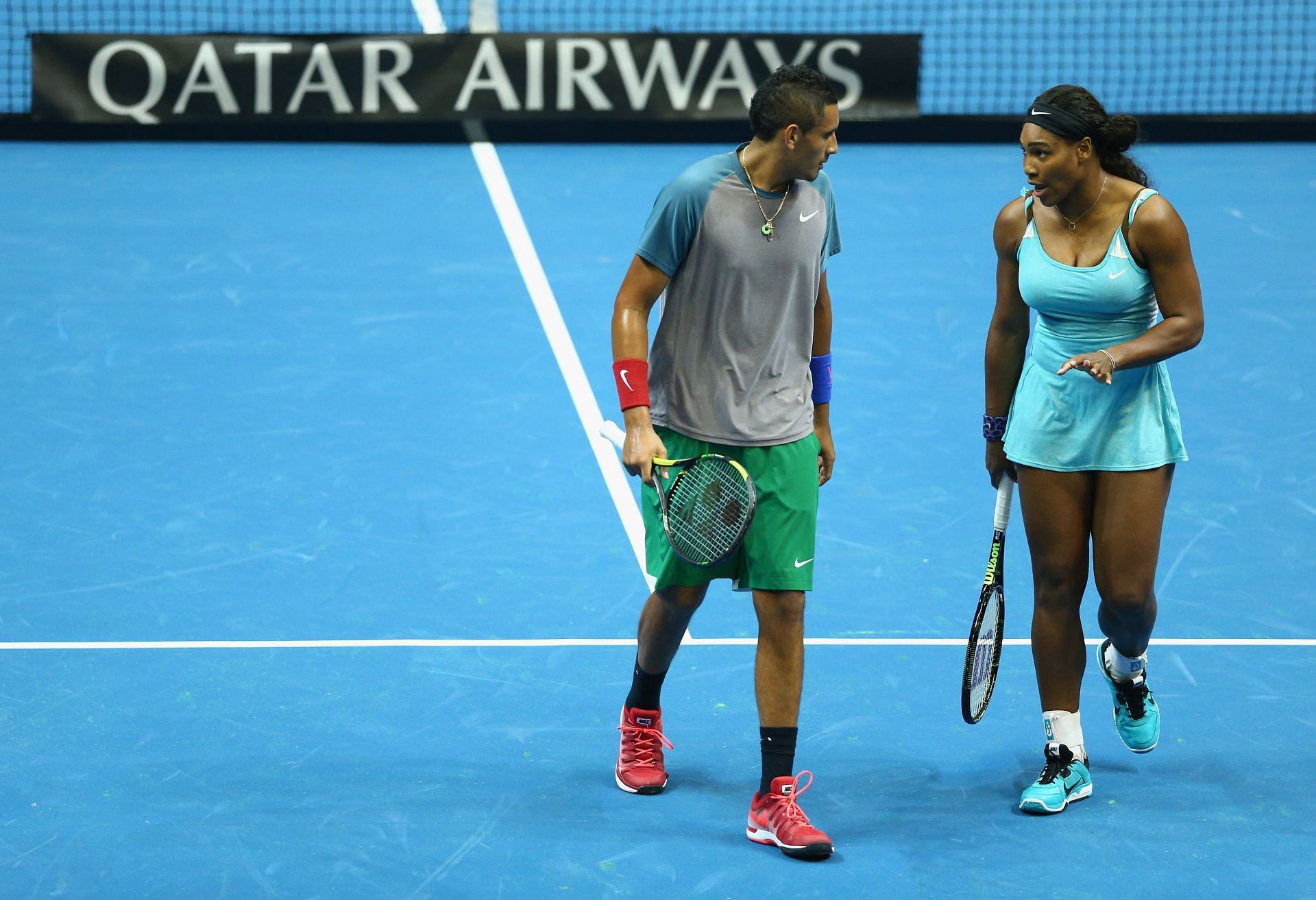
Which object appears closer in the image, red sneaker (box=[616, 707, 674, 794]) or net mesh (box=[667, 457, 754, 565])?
net mesh (box=[667, 457, 754, 565])

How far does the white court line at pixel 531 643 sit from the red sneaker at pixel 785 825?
4.19ft

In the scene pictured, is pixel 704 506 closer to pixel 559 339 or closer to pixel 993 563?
pixel 993 563

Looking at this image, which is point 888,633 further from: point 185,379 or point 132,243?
point 132,243

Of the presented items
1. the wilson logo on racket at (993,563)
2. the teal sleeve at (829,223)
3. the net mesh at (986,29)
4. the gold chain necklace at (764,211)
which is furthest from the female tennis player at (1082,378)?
the net mesh at (986,29)

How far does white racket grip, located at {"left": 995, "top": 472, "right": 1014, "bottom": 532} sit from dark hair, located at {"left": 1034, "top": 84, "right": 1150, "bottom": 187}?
95cm

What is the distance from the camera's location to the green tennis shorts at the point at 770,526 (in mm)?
4613

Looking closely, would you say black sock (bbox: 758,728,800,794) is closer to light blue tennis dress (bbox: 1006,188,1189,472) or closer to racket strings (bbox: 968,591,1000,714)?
racket strings (bbox: 968,591,1000,714)

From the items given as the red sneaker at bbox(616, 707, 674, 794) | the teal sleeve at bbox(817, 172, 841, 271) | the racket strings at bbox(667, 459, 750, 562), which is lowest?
the red sneaker at bbox(616, 707, 674, 794)

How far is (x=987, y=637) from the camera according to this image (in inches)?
192

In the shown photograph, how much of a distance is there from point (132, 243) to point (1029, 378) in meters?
6.92

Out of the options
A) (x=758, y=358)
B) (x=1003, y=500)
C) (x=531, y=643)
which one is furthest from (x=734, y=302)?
(x=531, y=643)

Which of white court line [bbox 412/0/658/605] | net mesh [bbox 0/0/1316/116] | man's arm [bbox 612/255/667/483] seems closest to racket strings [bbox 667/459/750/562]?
man's arm [bbox 612/255/667/483]

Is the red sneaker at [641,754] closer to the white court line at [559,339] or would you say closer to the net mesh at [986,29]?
the white court line at [559,339]

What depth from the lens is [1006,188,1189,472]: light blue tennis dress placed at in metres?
4.58
